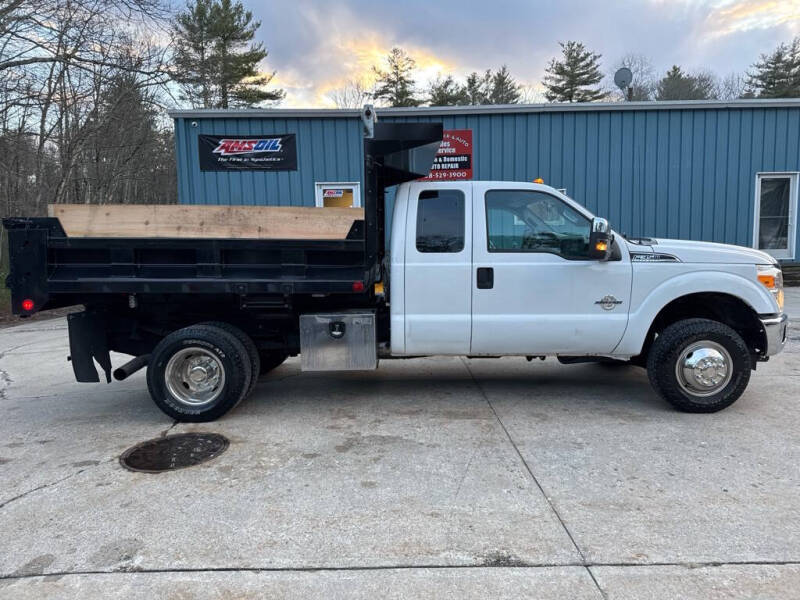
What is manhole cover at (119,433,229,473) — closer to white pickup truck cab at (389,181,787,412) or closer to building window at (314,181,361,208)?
white pickup truck cab at (389,181,787,412)

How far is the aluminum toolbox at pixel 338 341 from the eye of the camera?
4.93 meters

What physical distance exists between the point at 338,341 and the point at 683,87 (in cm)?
4818

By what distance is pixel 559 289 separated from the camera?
4.83 m

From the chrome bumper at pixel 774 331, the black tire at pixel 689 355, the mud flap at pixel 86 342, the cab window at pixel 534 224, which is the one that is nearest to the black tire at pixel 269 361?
the mud flap at pixel 86 342

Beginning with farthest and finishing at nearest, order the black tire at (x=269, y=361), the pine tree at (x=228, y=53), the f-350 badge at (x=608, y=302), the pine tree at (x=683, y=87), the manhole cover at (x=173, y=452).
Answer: the pine tree at (x=683, y=87) < the pine tree at (x=228, y=53) < the black tire at (x=269, y=361) < the f-350 badge at (x=608, y=302) < the manhole cover at (x=173, y=452)

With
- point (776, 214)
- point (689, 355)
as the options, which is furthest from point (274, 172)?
point (776, 214)

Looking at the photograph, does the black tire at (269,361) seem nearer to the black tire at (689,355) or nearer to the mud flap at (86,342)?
the mud flap at (86,342)

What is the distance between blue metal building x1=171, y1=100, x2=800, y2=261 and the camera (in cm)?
1192

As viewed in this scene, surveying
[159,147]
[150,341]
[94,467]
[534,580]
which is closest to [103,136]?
[159,147]

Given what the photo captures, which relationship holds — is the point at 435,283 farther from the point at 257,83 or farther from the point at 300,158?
the point at 257,83

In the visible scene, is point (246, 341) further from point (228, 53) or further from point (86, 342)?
point (228, 53)

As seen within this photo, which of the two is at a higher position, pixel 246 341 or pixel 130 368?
pixel 246 341

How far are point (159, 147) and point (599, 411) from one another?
24.2m

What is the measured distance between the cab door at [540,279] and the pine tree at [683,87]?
43.0m
